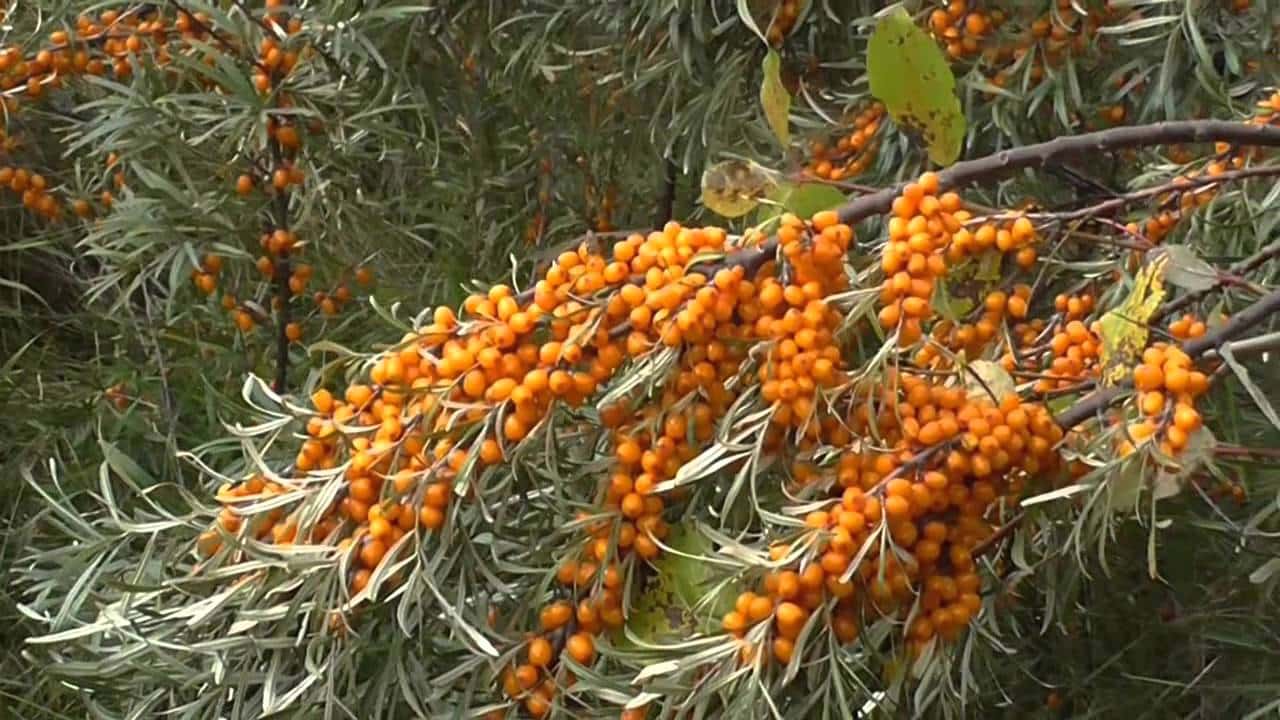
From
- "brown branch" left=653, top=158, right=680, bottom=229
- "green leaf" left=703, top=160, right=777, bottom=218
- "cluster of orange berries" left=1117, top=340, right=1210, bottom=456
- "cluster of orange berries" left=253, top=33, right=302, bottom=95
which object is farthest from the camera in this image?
"brown branch" left=653, top=158, right=680, bottom=229

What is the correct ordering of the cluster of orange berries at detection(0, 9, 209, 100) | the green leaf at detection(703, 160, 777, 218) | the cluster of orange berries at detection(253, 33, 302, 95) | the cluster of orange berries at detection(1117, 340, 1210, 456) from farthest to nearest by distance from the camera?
the cluster of orange berries at detection(0, 9, 209, 100), the cluster of orange berries at detection(253, 33, 302, 95), the green leaf at detection(703, 160, 777, 218), the cluster of orange berries at detection(1117, 340, 1210, 456)

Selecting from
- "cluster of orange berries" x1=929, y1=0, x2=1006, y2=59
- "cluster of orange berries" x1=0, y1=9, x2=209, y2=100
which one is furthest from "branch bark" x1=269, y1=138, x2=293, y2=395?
"cluster of orange berries" x1=929, y1=0, x2=1006, y2=59

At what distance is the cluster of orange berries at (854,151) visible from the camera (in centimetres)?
113

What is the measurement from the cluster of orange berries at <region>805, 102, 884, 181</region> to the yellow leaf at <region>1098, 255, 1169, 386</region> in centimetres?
54

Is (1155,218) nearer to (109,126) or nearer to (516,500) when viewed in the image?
(516,500)

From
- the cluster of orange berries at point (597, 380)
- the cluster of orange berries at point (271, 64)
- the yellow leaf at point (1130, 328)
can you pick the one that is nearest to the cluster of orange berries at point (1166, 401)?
the yellow leaf at point (1130, 328)

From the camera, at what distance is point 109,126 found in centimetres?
128

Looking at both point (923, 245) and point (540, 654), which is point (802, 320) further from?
point (540, 654)

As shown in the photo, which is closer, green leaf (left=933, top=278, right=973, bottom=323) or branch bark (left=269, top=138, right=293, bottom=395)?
green leaf (left=933, top=278, right=973, bottom=323)

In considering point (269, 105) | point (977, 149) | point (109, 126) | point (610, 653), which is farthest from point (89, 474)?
point (610, 653)

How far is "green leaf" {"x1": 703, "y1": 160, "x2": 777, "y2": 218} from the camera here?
0.67m

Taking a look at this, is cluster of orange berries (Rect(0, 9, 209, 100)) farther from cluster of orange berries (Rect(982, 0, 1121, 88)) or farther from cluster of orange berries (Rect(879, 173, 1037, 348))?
cluster of orange berries (Rect(879, 173, 1037, 348))

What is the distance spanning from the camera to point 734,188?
671 millimetres

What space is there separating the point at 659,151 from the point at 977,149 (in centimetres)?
39
